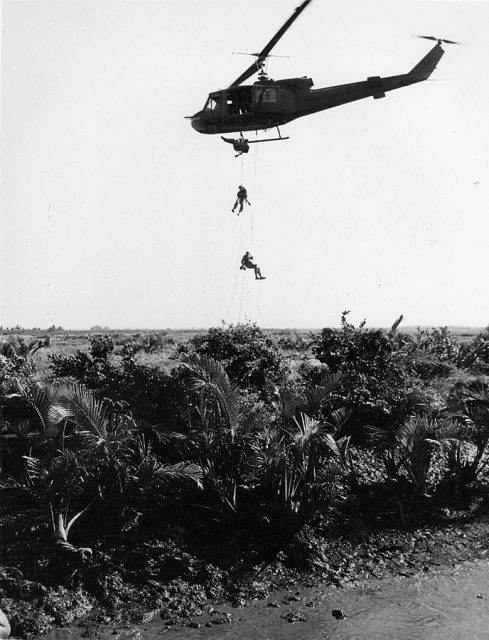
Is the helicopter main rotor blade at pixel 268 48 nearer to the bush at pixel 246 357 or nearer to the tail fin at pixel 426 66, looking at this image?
Answer: the tail fin at pixel 426 66

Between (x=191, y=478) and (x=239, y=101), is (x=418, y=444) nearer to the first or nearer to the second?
(x=191, y=478)

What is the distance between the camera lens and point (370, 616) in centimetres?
788

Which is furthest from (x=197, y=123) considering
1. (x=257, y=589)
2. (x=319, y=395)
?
(x=257, y=589)

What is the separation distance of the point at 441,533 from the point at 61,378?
7645 mm

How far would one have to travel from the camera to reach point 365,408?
1206 cm

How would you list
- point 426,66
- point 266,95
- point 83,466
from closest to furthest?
point 83,466 < point 266,95 < point 426,66

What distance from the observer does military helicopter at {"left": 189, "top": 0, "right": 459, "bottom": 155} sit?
14984 mm

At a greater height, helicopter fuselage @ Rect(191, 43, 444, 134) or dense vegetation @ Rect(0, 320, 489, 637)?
helicopter fuselage @ Rect(191, 43, 444, 134)

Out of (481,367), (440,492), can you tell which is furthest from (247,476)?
(481,367)

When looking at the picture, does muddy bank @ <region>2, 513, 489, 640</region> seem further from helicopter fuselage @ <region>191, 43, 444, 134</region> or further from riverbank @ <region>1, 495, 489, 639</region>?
helicopter fuselage @ <region>191, 43, 444, 134</region>

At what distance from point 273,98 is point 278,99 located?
15 centimetres

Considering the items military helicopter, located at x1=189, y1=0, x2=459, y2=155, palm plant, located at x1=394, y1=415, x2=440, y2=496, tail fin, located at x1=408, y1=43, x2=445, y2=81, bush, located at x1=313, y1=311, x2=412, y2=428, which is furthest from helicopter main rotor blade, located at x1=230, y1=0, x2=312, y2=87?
palm plant, located at x1=394, y1=415, x2=440, y2=496

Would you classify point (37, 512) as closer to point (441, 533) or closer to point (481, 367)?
point (441, 533)

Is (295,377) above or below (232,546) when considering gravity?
above
